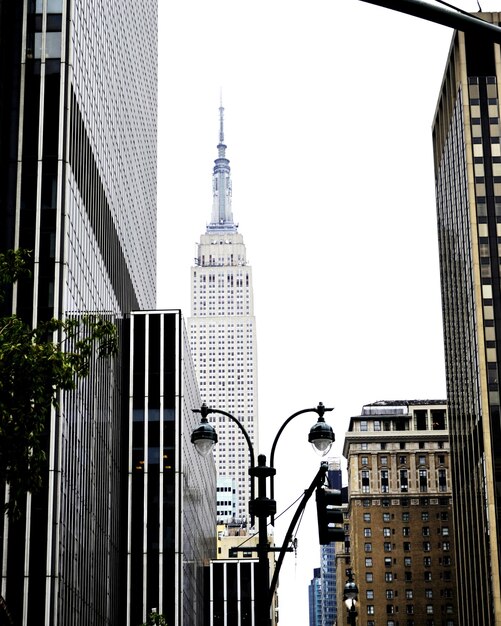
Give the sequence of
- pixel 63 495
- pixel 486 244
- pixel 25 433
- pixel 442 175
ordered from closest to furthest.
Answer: pixel 25 433 → pixel 63 495 → pixel 486 244 → pixel 442 175

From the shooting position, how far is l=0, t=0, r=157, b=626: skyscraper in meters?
66.8

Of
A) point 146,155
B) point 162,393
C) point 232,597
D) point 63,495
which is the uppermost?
point 146,155

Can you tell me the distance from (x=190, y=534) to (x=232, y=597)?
49.8 m

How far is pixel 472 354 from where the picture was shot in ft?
458

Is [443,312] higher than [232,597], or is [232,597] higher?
[443,312]

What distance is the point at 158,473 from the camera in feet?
354

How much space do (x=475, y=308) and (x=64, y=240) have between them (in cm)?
7619

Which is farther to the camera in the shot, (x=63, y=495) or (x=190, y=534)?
(x=190, y=534)

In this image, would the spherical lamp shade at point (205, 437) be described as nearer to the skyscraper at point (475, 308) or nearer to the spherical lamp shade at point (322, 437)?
Result: the spherical lamp shade at point (322, 437)

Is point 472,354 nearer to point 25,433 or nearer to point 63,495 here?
point 63,495

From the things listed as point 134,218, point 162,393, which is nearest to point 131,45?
point 134,218

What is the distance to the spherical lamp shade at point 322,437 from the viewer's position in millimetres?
23641

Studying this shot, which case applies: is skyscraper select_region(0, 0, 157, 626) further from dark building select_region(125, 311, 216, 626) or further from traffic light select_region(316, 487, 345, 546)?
traffic light select_region(316, 487, 345, 546)

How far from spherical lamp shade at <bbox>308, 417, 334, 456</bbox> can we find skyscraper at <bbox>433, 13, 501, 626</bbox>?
108825 mm
